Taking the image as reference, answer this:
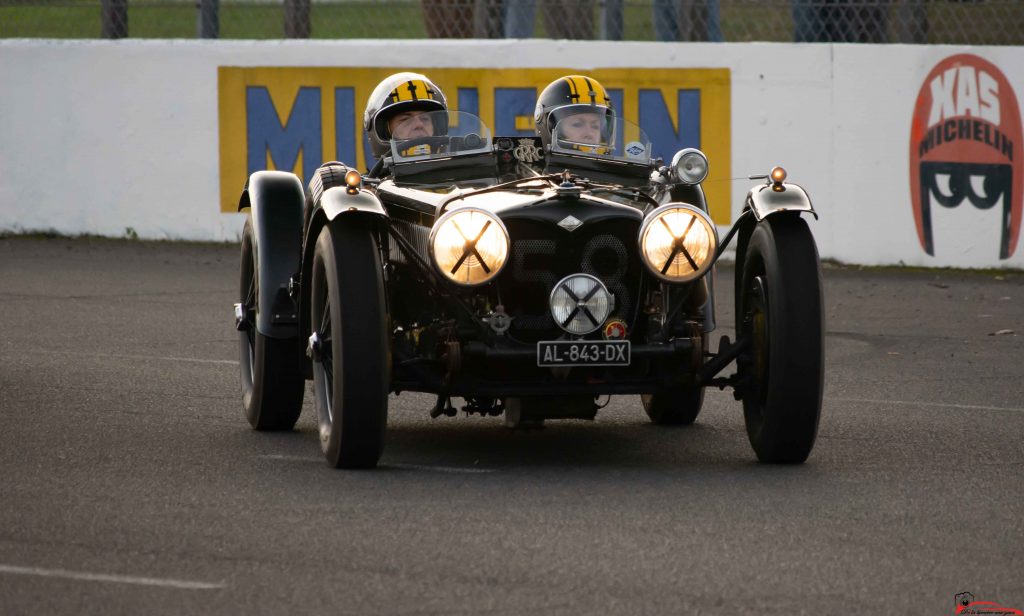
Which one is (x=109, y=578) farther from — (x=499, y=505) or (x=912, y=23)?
(x=912, y=23)

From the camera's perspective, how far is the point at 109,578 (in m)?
4.72

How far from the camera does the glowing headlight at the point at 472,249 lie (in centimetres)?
602

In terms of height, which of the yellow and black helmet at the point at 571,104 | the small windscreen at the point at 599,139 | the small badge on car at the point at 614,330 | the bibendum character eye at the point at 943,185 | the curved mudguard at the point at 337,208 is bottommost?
the small badge on car at the point at 614,330

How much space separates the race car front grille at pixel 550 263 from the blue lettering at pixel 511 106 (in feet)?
26.1

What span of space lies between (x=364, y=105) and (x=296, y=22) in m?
1.18

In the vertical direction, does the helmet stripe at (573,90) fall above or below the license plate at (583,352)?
above

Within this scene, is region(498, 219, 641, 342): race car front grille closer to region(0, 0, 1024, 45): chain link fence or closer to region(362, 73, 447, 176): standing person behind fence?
region(362, 73, 447, 176): standing person behind fence

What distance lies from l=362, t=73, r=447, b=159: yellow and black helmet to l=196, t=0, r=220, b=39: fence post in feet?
26.6

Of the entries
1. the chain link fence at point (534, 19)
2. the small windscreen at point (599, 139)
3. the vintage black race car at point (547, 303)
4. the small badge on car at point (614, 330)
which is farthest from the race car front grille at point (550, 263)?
the chain link fence at point (534, 19)

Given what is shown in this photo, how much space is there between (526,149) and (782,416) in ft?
5.68

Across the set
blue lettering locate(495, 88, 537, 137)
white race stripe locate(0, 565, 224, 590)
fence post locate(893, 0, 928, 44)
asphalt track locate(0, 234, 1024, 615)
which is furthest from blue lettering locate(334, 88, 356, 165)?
white race stripe locate(0, 565, 224, 590)

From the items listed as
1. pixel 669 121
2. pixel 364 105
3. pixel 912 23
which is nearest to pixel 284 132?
pixel 364 105

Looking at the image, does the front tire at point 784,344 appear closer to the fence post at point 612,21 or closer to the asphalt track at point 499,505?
the asphalt track at point 499,505

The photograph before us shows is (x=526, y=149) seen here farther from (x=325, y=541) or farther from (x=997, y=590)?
(x=997, y=590)
